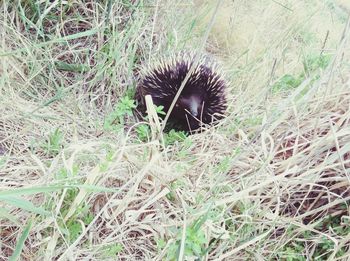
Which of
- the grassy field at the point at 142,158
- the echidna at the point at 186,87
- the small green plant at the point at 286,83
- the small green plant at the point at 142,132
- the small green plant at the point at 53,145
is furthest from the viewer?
the small green plant at the point at 286,83

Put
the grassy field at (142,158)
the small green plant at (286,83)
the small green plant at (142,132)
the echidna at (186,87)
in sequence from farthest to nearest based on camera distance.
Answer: the small green plant at (286,83)
the echidna at (186,87)
the small green plant at (142,132)
the grassy field at (142,158)

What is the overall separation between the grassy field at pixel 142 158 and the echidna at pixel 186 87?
52 millimetres

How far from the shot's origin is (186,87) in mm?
1995

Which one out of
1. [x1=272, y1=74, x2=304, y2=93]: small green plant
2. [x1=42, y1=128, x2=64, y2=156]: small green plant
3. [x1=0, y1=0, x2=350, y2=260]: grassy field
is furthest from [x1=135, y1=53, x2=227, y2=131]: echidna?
[x1=42, y1=128, x2=64, y2=156]: small green plant

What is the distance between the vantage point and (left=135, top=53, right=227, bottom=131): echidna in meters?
1.98

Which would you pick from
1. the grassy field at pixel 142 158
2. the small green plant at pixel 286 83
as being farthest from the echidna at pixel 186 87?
the small green plant at pixel 286 83

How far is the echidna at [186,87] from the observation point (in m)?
1.98

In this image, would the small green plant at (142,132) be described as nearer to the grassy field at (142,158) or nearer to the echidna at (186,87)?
the grassy field at (142,158)

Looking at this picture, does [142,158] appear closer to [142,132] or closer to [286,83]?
[142,132]

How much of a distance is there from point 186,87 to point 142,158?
71 centimetres

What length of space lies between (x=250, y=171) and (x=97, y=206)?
389 mm

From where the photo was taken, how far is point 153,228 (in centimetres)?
120

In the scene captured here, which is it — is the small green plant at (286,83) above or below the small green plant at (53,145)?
above

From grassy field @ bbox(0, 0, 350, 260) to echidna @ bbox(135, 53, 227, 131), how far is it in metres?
0.05
